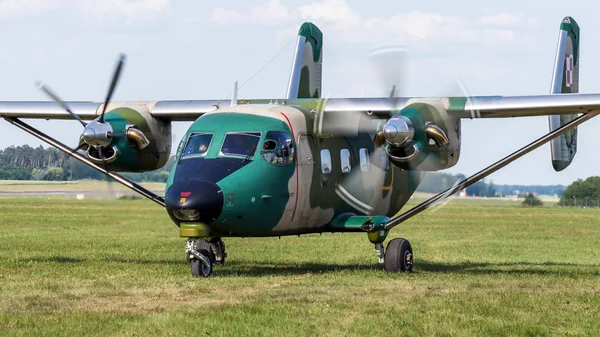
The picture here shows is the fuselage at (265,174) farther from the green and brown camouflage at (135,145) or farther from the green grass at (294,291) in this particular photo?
the green and brown camouflage at (135,145)

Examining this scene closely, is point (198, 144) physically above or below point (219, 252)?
above

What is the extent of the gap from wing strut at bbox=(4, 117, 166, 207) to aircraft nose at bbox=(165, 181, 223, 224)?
13.0ft

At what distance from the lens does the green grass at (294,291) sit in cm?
1286

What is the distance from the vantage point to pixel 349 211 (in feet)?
69.3

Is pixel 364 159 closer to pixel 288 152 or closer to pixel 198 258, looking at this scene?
pixel 288 152

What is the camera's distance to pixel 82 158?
2248cm

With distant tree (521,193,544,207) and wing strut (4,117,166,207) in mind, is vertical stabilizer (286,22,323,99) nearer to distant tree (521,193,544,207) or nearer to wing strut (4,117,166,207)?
wing strut (4,117,166,207)

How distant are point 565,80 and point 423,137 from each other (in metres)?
7.65

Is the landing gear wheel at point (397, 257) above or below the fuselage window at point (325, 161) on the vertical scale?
below

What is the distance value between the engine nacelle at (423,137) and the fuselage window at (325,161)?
1500 millimetres

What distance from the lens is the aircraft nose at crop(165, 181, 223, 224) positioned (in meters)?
17.0

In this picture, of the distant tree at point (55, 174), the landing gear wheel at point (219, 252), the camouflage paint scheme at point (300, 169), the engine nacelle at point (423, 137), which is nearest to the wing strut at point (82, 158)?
the camouflage paint scheme at point (300, 169)

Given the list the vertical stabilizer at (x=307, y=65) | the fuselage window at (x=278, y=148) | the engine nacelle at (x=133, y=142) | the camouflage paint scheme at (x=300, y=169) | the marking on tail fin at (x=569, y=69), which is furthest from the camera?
the vertical stabilizer at (x=307, y=65)

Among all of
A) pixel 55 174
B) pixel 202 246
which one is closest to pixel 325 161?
pixel 202 246
